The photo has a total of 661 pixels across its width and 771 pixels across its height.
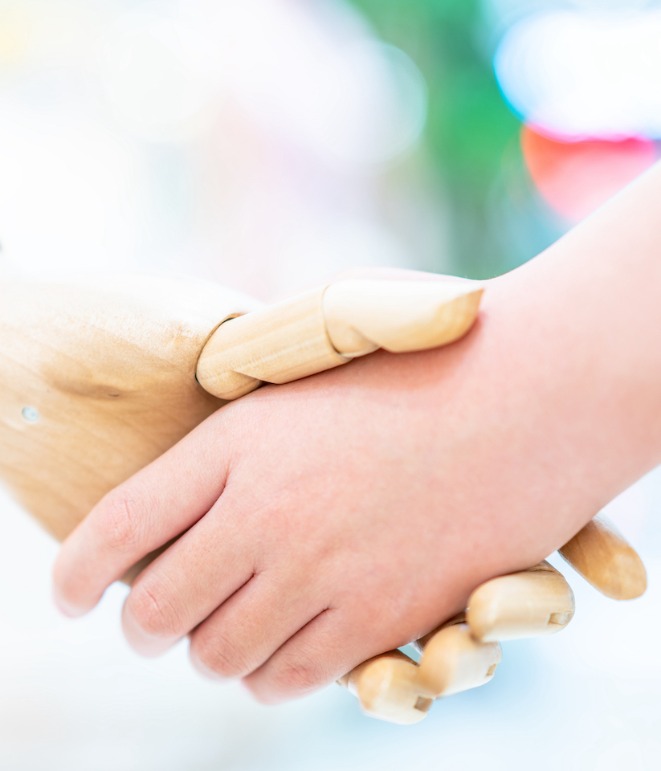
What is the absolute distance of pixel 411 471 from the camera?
33 cm

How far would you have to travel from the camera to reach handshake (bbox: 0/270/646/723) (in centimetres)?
32

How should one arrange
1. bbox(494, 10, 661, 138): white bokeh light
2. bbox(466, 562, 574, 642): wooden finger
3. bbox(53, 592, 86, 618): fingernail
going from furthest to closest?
bbox(494, 10, 661, 138): white bokeh light
bbox(53, 592, 86, 618): fingernail
bbox(466, 562, 574, 642): wooden finger

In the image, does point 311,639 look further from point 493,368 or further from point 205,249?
point 205,249

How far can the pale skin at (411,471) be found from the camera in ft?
1.04

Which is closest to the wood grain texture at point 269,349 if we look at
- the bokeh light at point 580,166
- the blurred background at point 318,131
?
the blurred background at point 318,131

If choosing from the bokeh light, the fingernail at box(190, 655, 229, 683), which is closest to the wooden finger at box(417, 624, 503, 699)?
the fingernail at box(190, 655, 229, 683)

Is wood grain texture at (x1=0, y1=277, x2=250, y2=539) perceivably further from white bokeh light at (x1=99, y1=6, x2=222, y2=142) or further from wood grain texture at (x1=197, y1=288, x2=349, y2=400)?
white bokeh light at (x1=99, y1=6, x2=222, y2=142)

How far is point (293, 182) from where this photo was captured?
4.32ft

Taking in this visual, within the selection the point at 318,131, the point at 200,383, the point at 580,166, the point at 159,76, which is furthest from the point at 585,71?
the point at 200,383

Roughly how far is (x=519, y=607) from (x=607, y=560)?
0.16 ft

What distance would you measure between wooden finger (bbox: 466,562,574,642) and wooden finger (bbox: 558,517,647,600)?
0.5 inches

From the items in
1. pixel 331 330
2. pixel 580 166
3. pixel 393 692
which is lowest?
pixel 393 692

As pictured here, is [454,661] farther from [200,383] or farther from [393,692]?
[200,383]

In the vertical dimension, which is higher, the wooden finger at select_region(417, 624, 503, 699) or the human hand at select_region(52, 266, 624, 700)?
the human hand at select_region(52, 266, 624, 700)
